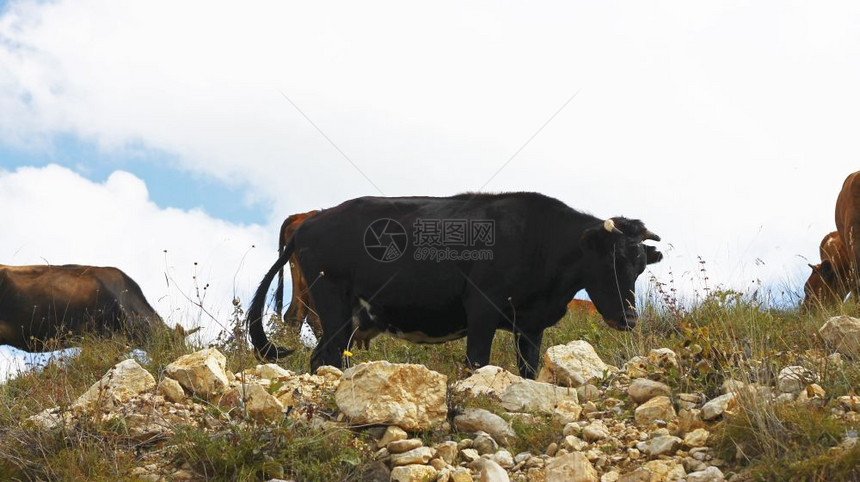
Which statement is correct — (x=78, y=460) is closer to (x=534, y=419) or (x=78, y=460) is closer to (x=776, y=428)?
(x=534, y=419)

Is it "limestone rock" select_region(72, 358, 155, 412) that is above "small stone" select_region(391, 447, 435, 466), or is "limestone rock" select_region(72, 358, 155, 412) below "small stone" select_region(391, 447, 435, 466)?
above

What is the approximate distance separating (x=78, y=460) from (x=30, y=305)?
10323 mm

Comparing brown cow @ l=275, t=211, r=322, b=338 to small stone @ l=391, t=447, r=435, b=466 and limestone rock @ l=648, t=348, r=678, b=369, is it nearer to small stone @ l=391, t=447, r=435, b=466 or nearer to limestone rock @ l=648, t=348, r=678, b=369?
limestone rock @ l=648, t=348, r=678, b=369

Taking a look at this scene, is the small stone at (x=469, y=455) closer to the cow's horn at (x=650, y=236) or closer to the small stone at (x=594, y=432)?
the small stone at (x=594, y=432)

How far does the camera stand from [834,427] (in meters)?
5.34

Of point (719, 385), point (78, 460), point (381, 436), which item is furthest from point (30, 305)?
point (719, 385)

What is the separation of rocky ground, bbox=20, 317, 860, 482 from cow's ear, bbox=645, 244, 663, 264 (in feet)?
12.0

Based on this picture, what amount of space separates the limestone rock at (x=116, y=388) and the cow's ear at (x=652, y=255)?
6.06 m

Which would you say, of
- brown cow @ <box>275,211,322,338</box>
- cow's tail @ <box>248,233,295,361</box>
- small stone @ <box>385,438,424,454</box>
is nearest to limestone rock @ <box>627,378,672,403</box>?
small stone @ <box>385,438,424,454</box>

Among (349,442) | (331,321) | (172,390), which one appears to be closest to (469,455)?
(349,442)

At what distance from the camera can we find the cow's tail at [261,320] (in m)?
9.06

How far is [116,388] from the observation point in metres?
6.59

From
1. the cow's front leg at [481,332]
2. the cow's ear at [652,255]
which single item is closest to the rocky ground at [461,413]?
the cow's front leg at [481,332]

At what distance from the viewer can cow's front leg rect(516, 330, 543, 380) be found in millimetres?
9258
